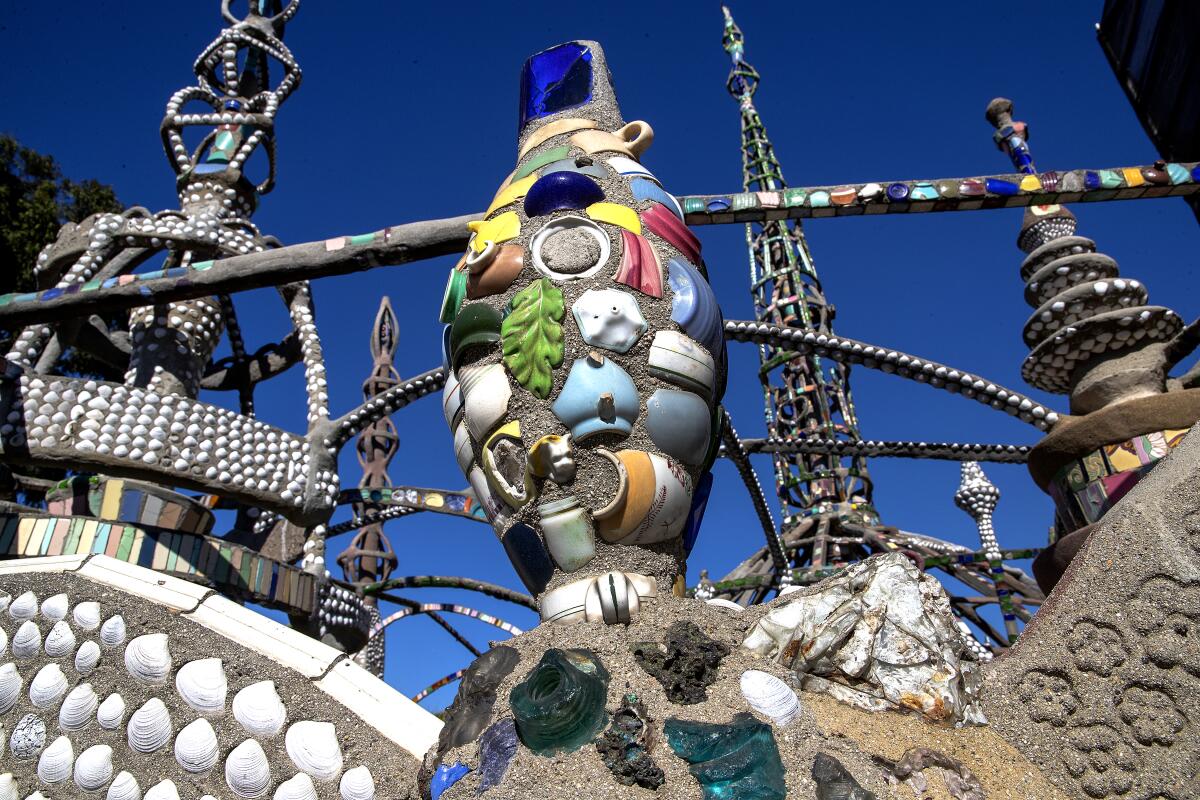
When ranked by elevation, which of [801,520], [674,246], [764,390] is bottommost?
[674,246]

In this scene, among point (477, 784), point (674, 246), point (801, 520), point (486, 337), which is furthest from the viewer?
point (801, 520)

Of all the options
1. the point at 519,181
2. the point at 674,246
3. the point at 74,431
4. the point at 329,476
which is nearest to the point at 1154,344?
the point at 674,246

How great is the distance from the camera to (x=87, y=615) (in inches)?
82.1

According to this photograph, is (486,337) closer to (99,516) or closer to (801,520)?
(99,516)

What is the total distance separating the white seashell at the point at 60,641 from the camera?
2.06 meters

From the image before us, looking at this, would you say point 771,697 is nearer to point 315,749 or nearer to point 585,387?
point 585,387

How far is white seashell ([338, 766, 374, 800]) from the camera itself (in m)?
1.81

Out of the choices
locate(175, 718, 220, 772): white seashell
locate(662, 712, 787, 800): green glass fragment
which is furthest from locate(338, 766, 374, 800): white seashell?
locate(662, 712, 787, 800): green glass fragment

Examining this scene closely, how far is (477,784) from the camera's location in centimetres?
161

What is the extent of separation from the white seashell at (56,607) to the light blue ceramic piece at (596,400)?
1.28 m

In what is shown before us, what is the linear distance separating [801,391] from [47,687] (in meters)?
12.5

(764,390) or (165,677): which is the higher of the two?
(764,390)

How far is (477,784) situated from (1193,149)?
22.2ft

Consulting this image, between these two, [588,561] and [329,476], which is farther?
[329,476]
